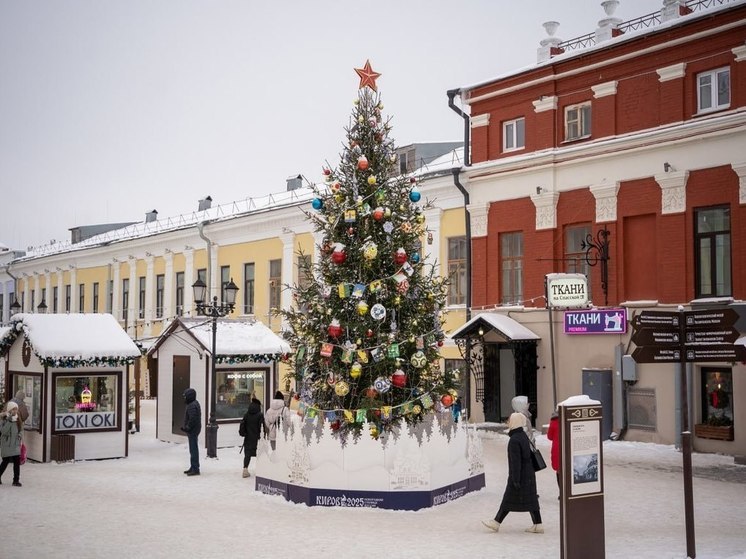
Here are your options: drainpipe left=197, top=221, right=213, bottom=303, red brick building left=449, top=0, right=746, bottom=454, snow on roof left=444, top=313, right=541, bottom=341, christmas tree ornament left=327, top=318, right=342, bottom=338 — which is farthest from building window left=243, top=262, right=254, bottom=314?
christmas tree ornament left=327, top=318, right=342, bottom=338

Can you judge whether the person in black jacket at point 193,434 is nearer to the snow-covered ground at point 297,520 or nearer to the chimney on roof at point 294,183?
the snow-covered ground at point 297,520

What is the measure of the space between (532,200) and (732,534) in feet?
44.9

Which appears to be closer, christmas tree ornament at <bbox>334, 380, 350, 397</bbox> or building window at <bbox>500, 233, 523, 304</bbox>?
christmas tree ornament at <bbox>334, 380, 350, 397</bbox>

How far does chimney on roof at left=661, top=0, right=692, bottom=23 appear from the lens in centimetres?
2058

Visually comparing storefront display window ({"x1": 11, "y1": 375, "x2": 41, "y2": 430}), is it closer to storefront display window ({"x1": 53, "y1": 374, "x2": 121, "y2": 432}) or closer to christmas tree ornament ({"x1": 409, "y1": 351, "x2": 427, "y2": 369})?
storefront display window ({"x1": 53, "y1": 374, "x2": 121, "y2": 432})

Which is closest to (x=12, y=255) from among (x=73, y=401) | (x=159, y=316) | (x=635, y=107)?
(x=159, y=316)

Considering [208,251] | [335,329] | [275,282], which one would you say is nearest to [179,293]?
[208,251]

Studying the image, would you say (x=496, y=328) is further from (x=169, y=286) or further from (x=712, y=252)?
(x=169, y=286)

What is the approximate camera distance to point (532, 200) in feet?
77.2

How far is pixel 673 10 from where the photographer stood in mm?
20781

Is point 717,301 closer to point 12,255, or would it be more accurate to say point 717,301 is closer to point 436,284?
point 436,284

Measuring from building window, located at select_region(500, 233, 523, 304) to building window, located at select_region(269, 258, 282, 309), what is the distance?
11.1m

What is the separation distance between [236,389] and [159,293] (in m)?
20.7

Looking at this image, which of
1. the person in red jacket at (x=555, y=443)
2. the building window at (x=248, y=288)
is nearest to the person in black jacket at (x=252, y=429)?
the person in red jacket at (x=555, y=443)
